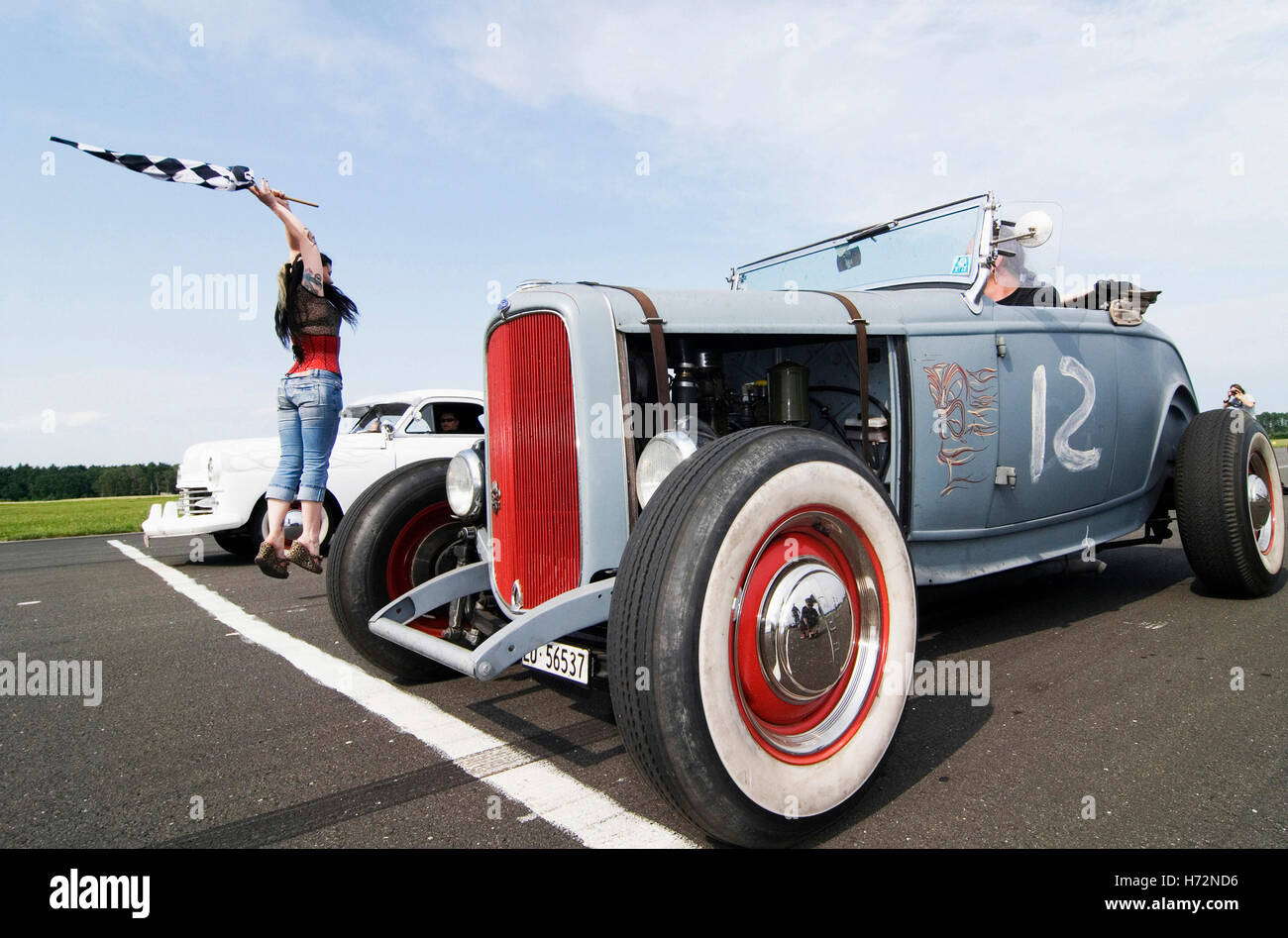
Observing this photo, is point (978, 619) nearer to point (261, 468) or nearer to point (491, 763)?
point (491, 763)

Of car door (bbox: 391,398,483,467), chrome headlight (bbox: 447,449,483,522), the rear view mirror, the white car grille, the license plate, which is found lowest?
the license plate

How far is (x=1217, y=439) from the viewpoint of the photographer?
14.4ft

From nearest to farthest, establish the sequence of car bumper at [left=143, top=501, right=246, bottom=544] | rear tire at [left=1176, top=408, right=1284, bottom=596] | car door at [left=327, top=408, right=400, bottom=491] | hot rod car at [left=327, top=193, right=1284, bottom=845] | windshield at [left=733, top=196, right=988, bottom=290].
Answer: hot rod car at [left=327, top=193, right=1284, bottom=845] → windshield at [left=733, top=196, right=988, bottom=290] → rear tire at [left=1176, top=408, right=1284, bottom=596] → car bumper at [left=143, top=501, right=246, bottom=544] → car door at [left=327, top=408, right=400, bottom=491]

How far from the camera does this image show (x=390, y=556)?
3428 millimetres

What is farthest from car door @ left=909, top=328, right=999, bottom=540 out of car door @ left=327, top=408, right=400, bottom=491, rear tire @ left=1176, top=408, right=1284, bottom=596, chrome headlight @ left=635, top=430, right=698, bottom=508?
car door @ left=327, top=408, right=400, bottom=491

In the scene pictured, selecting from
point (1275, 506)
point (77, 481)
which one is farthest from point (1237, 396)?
point (77, 481)

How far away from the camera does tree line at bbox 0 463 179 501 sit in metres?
40.9

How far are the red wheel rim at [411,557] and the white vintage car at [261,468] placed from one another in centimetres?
397

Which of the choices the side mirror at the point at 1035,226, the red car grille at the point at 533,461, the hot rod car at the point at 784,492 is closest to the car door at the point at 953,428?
the hot rod car at the point at 784,492

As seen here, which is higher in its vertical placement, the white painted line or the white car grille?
the white car grille
